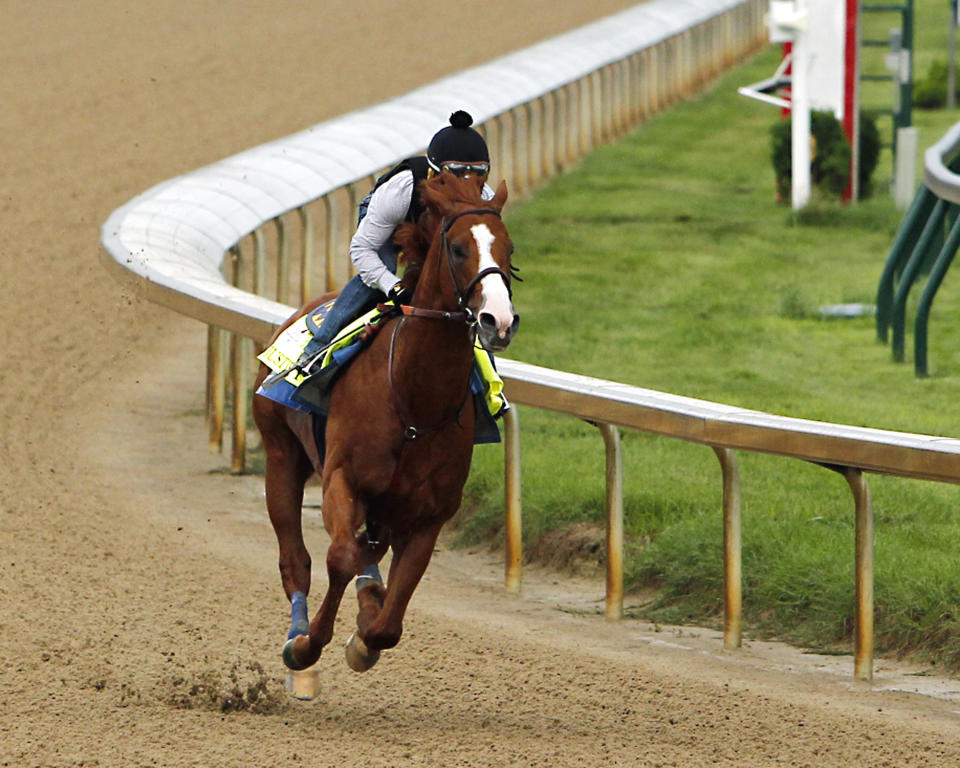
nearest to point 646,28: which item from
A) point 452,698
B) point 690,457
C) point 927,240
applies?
point 927,240

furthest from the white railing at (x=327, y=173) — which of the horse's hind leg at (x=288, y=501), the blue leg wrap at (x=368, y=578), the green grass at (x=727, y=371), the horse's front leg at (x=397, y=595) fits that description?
the horse's front leg at (x=397, y=595)

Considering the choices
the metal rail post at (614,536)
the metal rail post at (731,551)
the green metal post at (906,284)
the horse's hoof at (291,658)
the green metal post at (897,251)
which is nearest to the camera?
the horse's hoof at (291,658)

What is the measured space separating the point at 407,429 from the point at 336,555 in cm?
38

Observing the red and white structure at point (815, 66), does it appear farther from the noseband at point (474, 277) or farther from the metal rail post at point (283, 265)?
the noseband at point (474, 277)

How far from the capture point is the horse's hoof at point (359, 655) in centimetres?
513

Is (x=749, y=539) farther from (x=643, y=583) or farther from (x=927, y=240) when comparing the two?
(x=927, y=240)

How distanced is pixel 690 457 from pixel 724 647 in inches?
78.1

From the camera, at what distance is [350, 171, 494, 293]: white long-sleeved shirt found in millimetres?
5066

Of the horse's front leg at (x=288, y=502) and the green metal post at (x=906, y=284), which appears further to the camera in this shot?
the green metal post at (x=906, y=284)

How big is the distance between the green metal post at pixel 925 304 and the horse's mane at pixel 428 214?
16.9ft

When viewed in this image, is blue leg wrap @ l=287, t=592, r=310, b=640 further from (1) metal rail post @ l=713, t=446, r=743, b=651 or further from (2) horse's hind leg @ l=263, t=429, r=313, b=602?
(1) metal rail post @ l=713, t=446, r=743, b=651

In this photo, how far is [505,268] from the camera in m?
4.52

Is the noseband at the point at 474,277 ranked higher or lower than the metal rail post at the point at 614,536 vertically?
higher

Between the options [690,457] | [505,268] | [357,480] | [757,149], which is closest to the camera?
[505,268]
